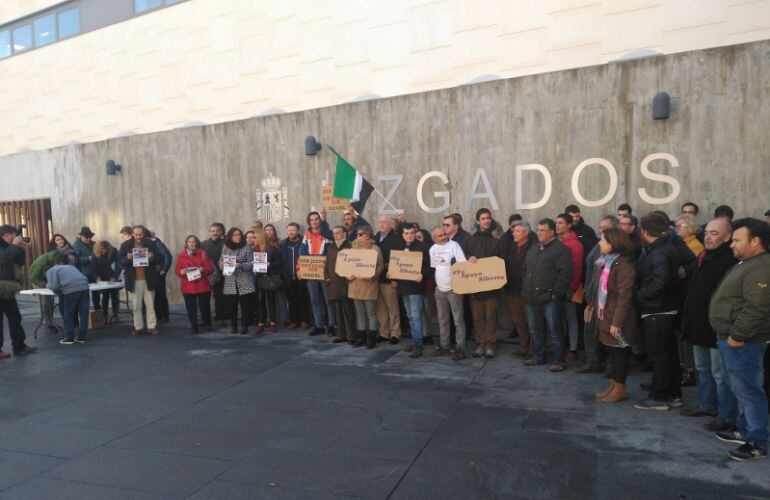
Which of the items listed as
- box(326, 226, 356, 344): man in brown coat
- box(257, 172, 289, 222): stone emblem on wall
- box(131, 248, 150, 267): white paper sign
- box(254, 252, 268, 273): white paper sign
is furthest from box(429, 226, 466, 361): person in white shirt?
box(131, 248, 150, 267): white paper sign

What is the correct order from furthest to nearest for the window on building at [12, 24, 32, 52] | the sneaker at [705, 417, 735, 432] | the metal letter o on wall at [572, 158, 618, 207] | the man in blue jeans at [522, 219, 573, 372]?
the window on building at [12, 24, 32, 52]
the metal letter o on wall at [572, 158, 618, 207]
the man in blue jeans at [522, 219, 573, 372]
the sneaker at [705, 417, 735, 432]

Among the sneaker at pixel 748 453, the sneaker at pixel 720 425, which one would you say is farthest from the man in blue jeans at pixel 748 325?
the sneaker at pixel 720 425

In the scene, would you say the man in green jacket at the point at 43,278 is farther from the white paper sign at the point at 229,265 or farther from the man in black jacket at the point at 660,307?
the man in black jacket at the point at 660,307

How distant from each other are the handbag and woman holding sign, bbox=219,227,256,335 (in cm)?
17

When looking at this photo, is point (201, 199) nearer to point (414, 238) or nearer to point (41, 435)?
point (414, 238)

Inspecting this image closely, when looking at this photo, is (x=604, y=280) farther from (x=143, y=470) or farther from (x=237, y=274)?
(x=237, y=274)

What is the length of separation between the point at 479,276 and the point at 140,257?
6497 millimetres

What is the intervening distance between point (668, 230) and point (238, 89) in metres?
11.4

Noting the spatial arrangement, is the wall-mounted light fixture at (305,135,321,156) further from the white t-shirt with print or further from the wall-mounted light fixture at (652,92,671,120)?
the wall-mounted light fixture at (652,92,671,120)

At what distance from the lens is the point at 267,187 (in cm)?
1167

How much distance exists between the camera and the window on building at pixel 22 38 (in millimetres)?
18250

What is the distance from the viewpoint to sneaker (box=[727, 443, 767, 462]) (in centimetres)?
427

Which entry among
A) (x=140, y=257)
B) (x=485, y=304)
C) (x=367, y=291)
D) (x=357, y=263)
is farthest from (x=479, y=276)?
(x=140, y=257)

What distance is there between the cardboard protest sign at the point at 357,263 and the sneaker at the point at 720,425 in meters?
4.68
